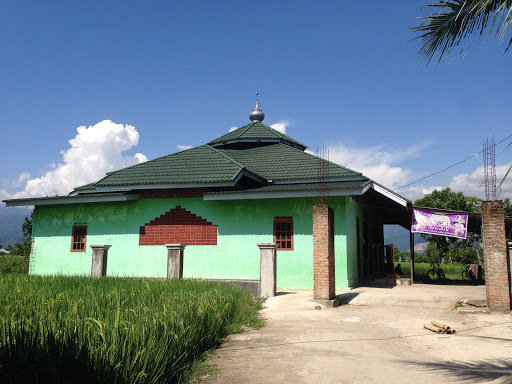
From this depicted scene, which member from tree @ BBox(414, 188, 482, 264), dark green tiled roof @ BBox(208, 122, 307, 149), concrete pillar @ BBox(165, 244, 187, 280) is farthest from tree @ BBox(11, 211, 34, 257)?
tree @ BBox(414, 188, 482, 264)

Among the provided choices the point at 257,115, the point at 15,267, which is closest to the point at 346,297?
the point at 257,115

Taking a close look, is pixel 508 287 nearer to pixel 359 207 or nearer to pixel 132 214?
pixel 359 207

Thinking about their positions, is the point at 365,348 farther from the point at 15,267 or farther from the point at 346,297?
the point at 15,267

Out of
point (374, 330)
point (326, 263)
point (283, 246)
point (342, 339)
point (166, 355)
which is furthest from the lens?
point (283, 246)

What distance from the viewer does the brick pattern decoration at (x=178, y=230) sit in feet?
50.3

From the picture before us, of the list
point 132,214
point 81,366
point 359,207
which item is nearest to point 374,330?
point 81,366

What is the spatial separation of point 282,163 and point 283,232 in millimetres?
4111

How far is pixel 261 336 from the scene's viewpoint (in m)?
7.05

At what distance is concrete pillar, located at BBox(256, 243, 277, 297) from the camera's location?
37.1ft

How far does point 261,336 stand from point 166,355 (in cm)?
298

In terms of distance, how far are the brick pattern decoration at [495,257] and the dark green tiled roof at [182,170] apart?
8.12 metres

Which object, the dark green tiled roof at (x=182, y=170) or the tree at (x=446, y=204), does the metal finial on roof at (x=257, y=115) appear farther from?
the tree at (x=446, y=204)

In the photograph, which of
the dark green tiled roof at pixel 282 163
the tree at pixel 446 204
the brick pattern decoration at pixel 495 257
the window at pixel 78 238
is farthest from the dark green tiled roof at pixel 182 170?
the tree at pixel 446 204

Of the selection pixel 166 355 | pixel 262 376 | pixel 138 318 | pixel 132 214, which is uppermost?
pixel 132 214
